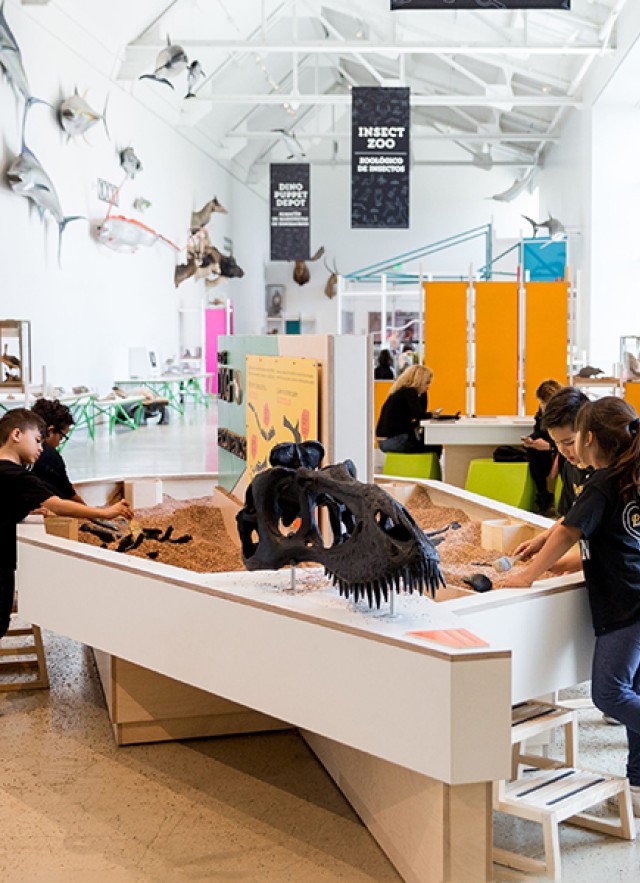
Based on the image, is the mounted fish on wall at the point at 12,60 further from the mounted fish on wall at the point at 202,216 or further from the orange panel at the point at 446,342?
the mounted fish on wall at the point at 202,216

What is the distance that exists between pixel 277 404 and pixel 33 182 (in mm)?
10001

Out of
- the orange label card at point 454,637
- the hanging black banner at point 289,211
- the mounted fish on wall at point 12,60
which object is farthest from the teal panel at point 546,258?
the orange label card at point 454,637

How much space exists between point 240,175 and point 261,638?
88.1 ft

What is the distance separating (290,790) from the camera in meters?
3.31

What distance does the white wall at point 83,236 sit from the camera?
1323 centimetres

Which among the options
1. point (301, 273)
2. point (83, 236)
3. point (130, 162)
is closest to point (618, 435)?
point (83, 236)

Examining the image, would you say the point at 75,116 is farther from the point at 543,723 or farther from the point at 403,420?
the point at 543,723

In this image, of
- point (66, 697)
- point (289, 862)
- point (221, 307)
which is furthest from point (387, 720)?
point (221, 307)

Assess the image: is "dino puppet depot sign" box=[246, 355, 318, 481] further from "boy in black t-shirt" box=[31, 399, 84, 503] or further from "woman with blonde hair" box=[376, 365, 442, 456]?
"woman with blonde hair" box=[376, 365, 442, 456]

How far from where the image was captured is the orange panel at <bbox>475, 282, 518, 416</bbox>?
9.88 m

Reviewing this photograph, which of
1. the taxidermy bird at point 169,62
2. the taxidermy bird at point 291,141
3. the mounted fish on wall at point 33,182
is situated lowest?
the mounted fish on wall at point 33,182

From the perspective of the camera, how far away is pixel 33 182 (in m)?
13.1

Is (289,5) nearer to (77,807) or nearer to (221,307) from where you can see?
(221,307)

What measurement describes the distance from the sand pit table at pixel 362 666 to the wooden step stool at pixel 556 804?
247 millimetres
